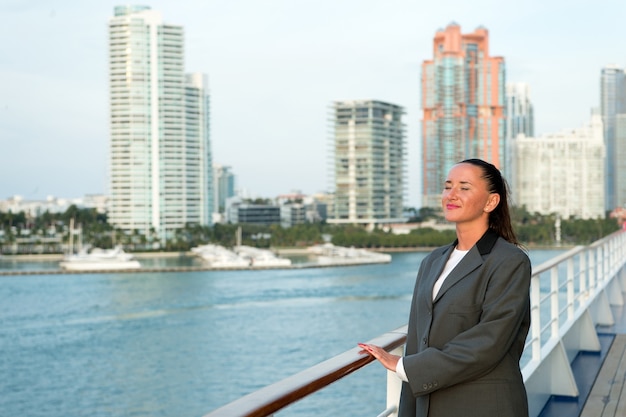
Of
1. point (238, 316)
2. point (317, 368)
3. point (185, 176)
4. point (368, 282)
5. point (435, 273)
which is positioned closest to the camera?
point (317, 368)

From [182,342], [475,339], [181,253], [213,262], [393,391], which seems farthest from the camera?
[181,253]

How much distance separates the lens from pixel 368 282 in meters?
50.4

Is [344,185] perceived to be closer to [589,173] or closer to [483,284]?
[589,173]

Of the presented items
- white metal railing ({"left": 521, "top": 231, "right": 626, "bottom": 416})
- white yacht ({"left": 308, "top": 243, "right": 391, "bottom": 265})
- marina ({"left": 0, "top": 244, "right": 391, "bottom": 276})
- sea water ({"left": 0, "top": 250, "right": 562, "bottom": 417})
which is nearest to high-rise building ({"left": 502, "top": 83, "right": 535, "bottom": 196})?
white yacht ({"left": 308, "top": 243, "right": 391, "bottom": 265})

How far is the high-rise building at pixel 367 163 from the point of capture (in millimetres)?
94500

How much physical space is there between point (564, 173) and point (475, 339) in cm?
9965

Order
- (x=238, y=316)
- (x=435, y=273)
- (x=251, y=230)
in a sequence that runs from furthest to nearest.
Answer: (x=251, y=230)
(x=238, y=316)
(x=435, y=273)

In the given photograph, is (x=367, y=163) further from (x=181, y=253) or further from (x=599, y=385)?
(x=599, y=385)

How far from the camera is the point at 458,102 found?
113 m

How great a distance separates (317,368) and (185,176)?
305 feet

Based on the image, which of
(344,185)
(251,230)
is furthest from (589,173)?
(251,230)

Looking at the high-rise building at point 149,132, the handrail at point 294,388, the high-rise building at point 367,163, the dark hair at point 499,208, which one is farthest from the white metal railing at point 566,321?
the high-rise building at point 367,163

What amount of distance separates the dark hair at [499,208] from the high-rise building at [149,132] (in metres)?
86.6

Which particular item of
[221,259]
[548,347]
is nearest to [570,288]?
[548,347]
